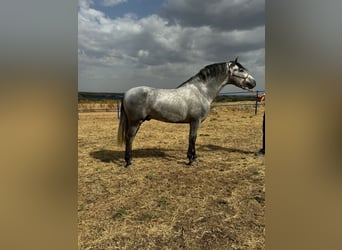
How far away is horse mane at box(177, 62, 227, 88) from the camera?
406cm

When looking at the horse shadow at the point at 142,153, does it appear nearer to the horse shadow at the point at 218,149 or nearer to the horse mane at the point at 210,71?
the horse shadow at the point at 218,149

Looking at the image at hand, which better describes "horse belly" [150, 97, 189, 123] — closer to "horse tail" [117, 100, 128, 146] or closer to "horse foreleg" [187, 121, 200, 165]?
"horse foreleg" [187, 121, 200, 165]

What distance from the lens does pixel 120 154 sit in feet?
15.6

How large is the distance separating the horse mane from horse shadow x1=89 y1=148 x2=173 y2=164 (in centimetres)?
144

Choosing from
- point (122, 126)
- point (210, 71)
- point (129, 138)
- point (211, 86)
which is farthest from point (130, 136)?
point (210, 71)

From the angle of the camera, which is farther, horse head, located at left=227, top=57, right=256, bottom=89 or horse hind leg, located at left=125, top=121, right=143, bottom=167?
horse head, located at left=227, top=57, right=256, bottom=89

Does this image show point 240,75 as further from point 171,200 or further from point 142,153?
point 171,200

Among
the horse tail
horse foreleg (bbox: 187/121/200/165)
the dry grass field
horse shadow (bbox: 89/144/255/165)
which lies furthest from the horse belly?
horse shadow (bbox: 89/144/255/165)

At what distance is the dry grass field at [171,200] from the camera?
190cm

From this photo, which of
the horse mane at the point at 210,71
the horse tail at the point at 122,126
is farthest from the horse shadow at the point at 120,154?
the horse mane at the point at 210,71

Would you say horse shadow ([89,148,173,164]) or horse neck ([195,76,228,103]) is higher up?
horse neck ([195,76,228,103])
